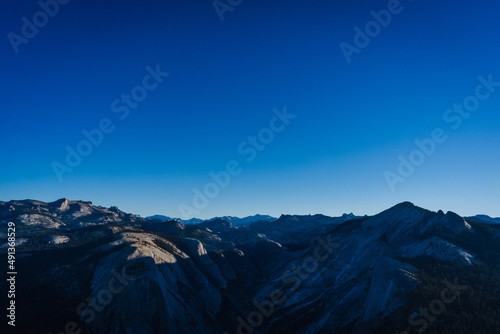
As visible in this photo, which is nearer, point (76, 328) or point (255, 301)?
point (76, 328)

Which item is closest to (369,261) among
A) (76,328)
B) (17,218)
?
(76,328)

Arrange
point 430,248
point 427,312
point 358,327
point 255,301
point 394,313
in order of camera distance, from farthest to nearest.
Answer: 1. point 255,301
2. point 430,248
3. point 358,327
4. point 394,313
5. point 427,312

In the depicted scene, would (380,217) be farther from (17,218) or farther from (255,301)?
(17,218)

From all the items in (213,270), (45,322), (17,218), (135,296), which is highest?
(17,218)

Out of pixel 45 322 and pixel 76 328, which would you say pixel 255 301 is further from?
pixel 45 322

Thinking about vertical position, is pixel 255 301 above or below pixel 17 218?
below

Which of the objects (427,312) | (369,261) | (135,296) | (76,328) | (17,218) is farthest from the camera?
(17,218)
